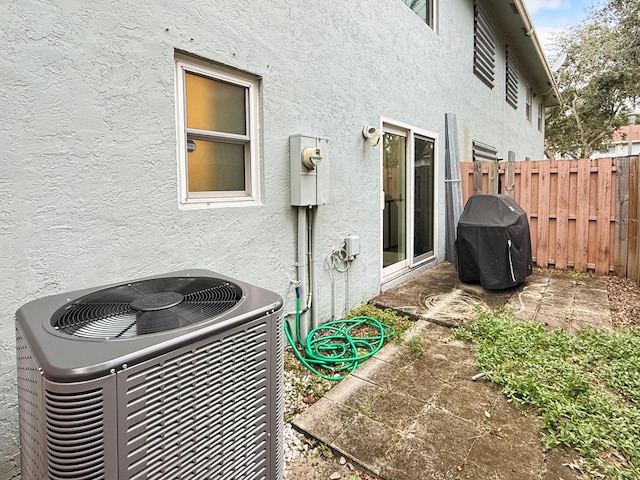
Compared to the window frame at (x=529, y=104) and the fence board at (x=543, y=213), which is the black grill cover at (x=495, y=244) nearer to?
the fence board at (x=543, y=213)

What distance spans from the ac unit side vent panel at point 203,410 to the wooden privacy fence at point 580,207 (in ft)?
21.3

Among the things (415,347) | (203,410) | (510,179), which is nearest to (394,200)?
(415,347)

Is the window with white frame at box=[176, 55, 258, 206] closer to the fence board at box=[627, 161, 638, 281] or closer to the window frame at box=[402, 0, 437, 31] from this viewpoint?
A: the window frame at box=[402, 0, 437, 31]

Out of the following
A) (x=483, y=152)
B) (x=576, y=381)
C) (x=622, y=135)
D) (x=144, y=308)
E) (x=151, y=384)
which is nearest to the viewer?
(x=151, y=384)

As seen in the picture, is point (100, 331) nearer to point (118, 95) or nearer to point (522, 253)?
point (118, 95)

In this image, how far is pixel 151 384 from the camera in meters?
1.08

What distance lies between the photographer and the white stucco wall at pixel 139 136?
174 cm

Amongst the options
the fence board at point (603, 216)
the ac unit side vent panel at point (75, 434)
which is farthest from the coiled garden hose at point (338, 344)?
the fence board at point (603, 216)

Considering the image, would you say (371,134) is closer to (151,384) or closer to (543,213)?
(151,384)

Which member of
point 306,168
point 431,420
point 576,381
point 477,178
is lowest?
point 431,420

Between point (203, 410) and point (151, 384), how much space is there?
0.73 feet

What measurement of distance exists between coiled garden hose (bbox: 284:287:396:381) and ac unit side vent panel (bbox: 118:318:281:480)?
1.64 meters

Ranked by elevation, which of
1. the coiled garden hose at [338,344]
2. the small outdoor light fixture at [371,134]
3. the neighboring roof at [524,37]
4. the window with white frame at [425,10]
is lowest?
the coiled garden hose at [338,344]

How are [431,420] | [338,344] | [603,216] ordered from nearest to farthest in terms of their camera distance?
1. [431,420]
2. [338,344]
3. [603,216]
